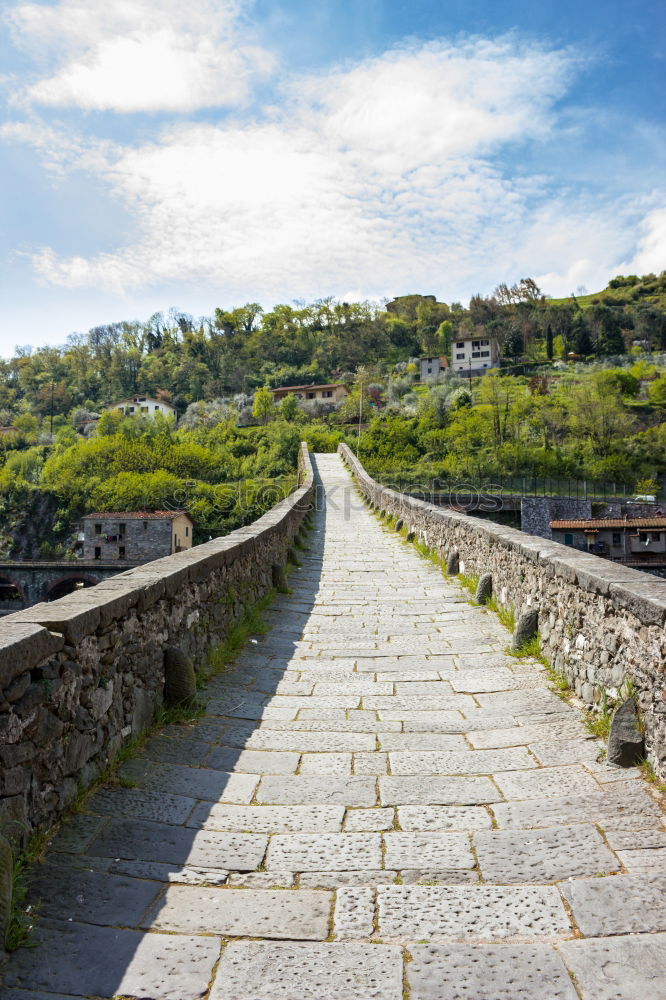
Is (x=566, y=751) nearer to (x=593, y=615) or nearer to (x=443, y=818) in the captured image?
(x=593, y=615)

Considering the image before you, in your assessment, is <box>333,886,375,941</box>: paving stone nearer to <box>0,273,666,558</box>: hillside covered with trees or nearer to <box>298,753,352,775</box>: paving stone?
<box>298,753,352,775</box>: paving stone

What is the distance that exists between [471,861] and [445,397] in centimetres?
6262

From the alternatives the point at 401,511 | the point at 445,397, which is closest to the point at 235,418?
the point at 445,397

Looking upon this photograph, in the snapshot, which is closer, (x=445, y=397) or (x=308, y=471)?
(x=308, y=471)

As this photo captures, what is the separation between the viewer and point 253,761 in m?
3.64

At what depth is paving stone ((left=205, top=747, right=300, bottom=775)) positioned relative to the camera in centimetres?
353

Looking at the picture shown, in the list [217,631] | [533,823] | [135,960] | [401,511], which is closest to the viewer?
[135,960]

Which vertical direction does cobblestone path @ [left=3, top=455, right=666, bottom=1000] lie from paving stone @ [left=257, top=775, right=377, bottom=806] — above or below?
above

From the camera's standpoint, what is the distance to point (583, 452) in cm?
5412

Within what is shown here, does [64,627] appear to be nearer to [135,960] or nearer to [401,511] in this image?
[135,960]

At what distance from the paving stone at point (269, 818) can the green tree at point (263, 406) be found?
6776 cm

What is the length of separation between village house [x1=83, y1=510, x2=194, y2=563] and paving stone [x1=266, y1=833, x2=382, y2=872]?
4453 cm

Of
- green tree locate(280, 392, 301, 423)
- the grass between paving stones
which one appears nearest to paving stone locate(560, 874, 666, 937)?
the grass between paving stones

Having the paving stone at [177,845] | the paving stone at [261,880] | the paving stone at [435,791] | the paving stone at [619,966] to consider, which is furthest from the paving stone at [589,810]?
the paving stone at [177,845]
